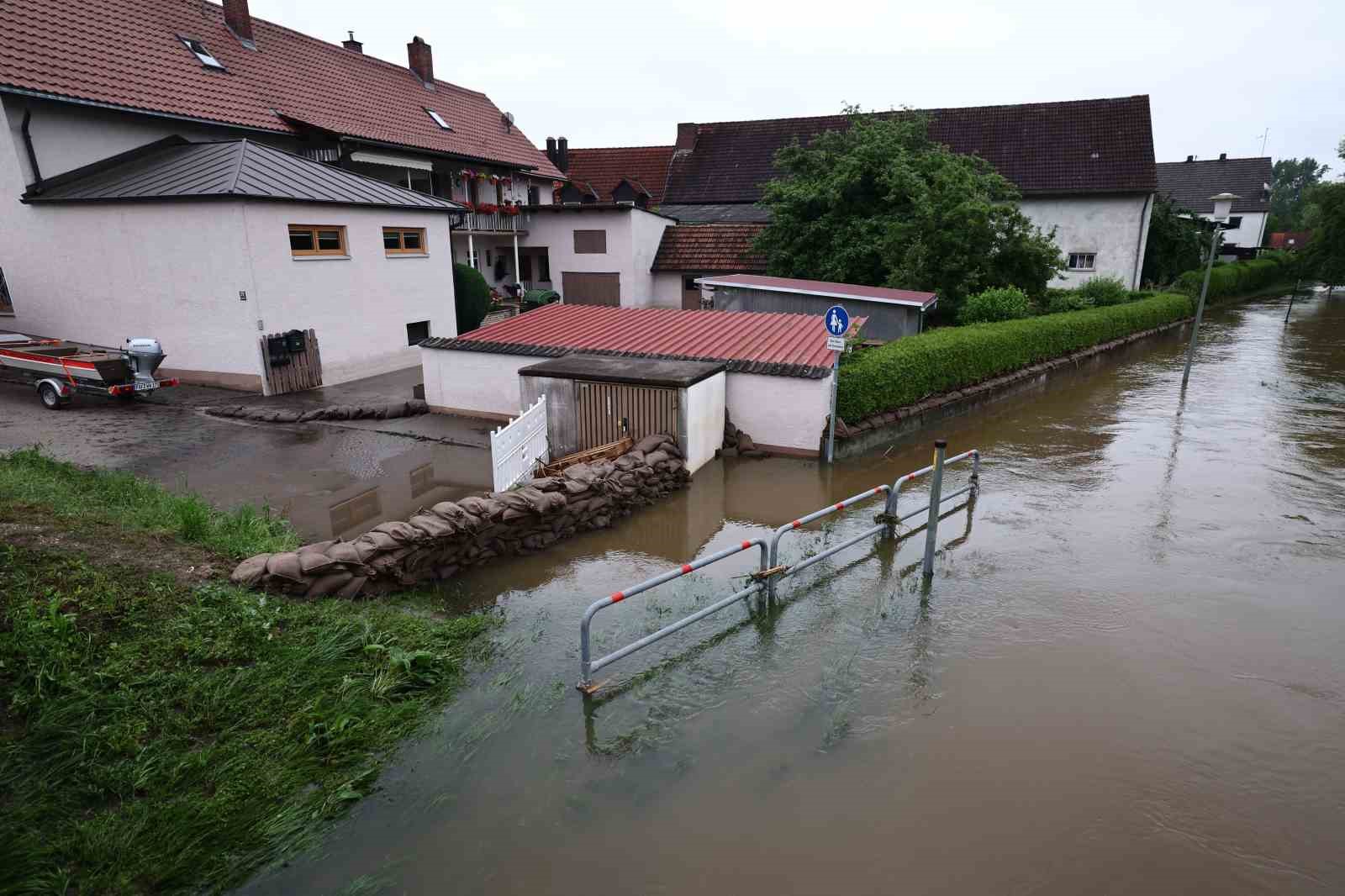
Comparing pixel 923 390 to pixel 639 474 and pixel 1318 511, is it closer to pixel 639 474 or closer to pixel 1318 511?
pixel 1318 511

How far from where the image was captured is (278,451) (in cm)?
1224

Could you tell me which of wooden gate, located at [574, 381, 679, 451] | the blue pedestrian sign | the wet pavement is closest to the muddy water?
wooden gate, located at [574, 381, 679, 451]

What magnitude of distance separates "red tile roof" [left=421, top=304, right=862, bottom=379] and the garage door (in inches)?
430

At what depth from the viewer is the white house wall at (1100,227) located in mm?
30250

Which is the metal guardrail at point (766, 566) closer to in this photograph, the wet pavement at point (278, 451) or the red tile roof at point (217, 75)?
the wet pavement at point (278, 451)

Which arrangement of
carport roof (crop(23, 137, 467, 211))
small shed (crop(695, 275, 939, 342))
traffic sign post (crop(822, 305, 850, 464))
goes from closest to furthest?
traffic sign post (crop(822, 305, 850, 464)), carport roof (crop(23, 137, 467, 211)), small shed (crop(695, 275, 939, 342))

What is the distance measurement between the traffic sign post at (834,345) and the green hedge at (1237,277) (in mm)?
26179

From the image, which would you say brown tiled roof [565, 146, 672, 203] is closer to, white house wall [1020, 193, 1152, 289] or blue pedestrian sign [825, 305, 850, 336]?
white house wall [1020, 193, 1152, 289]

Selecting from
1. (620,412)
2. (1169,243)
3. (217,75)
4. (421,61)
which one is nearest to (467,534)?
(620,412)

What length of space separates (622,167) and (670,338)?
28.8 metres

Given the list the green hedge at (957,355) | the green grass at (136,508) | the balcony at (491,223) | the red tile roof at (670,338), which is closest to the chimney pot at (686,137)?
the balcony at (491,223)

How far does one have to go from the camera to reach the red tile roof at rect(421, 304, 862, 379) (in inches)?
520

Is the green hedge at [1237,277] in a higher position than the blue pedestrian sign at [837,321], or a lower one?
lower

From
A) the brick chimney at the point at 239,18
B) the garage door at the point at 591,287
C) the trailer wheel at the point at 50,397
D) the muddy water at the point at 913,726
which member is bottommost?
the muddy water at the point at 913,726
